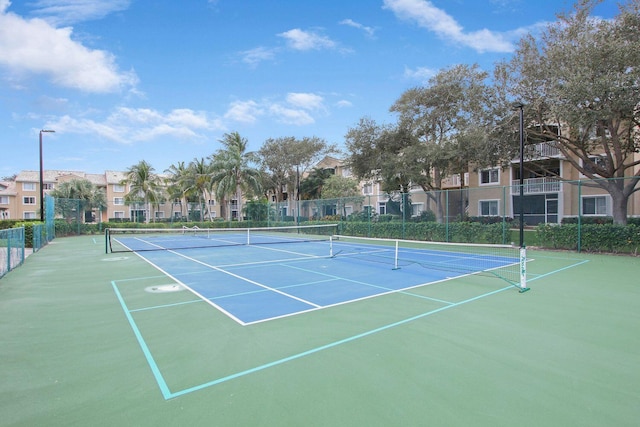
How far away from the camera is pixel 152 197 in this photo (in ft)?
149

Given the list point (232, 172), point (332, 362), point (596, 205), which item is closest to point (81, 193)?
point (232, 172)

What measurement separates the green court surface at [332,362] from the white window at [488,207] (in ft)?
88.7

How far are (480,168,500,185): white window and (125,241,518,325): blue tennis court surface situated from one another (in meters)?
23.3

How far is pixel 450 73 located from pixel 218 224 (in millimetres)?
27376

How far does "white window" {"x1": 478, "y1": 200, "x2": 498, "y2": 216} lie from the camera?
108 feet

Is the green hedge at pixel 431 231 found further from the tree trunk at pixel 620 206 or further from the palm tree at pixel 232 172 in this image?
the palm tree at pixel 232 172

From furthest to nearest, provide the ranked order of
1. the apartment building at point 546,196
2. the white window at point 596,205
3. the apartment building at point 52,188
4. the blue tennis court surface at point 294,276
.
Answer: the apartment building at point 52,188 < the apartment building at point 546,196 < the white window at point 596,205 < the blue tennis court surface at point 294,276

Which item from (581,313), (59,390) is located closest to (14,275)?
(59,390)

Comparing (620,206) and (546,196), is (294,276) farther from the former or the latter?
(546,196)

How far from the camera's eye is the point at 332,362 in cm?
436

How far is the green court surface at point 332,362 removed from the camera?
3.28 metres

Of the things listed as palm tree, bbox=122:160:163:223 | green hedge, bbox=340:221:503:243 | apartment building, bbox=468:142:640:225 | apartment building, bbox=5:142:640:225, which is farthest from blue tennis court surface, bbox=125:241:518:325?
palm tree, bbox=122:160:163:223

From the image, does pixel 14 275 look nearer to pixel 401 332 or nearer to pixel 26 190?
pixel 401 332

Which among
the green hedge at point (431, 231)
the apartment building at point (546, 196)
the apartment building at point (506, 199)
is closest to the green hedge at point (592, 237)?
the apartment building at point (506, 199)
